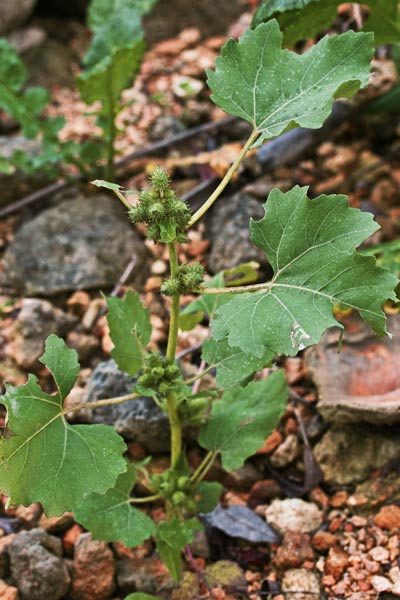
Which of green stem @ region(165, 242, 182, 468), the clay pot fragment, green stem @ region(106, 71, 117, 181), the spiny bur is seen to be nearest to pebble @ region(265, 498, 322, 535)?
the clay pot fragment

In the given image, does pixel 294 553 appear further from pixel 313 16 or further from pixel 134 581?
pixel 313 16

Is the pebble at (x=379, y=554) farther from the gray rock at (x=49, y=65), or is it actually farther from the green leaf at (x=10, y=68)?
the gray rock at (x=49, y=65)

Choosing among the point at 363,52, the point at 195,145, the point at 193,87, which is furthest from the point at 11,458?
the point at 193,87

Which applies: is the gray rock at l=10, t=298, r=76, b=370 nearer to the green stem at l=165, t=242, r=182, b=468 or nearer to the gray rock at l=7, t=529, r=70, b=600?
the gray rock at l=7, t=529, r=70, b=600

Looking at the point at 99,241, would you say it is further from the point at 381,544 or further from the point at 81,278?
the point at 381,544

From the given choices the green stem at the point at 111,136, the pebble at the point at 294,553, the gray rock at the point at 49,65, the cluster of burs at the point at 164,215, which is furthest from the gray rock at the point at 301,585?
the gray rock at the point at 49,65

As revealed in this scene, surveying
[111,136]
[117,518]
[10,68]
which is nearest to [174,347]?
[117,518]
